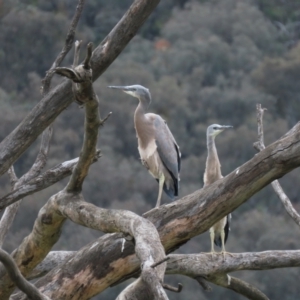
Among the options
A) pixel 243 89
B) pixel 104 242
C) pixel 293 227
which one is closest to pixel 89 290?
pixel 104 242

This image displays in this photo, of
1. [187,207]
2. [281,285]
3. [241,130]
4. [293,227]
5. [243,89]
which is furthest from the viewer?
[243,89]

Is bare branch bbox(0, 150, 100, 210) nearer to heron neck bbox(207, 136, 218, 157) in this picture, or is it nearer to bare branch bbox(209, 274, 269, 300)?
bare branch bbox(209, 274, 269, 300)

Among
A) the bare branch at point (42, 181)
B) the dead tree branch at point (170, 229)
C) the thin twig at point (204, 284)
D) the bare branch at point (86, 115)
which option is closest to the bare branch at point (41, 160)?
the bare branch at point (42, 181)

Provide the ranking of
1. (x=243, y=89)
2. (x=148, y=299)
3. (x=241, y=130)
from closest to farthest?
(x=148, y=299) < (x=241, y=130) < (x=243, y=89)

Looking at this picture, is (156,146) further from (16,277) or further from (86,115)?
(16,277)

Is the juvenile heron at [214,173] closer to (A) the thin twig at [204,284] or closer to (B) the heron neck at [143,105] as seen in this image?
(B) the heron neck at [143,105]

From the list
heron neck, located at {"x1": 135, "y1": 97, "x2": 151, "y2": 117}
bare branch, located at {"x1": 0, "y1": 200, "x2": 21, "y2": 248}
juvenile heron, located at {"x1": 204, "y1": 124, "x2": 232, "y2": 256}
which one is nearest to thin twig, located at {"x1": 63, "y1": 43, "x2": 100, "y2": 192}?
bare branch, located at {"x1": 0, "y1": 200, "x2": 21, "y2": 248}

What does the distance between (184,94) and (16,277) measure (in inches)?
962

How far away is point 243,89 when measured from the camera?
2778cm

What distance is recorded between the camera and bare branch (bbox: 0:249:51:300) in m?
3.09

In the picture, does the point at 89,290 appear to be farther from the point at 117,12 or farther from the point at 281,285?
the point at 117,12

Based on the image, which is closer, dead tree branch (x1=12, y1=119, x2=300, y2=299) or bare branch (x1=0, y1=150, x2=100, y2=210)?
dead tree branch (x1=12, y1=119, x2=300, y2=299)

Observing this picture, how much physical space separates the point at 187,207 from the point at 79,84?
38.2 inches

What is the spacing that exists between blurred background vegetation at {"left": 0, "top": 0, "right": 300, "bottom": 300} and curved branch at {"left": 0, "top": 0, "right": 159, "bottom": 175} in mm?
12386
